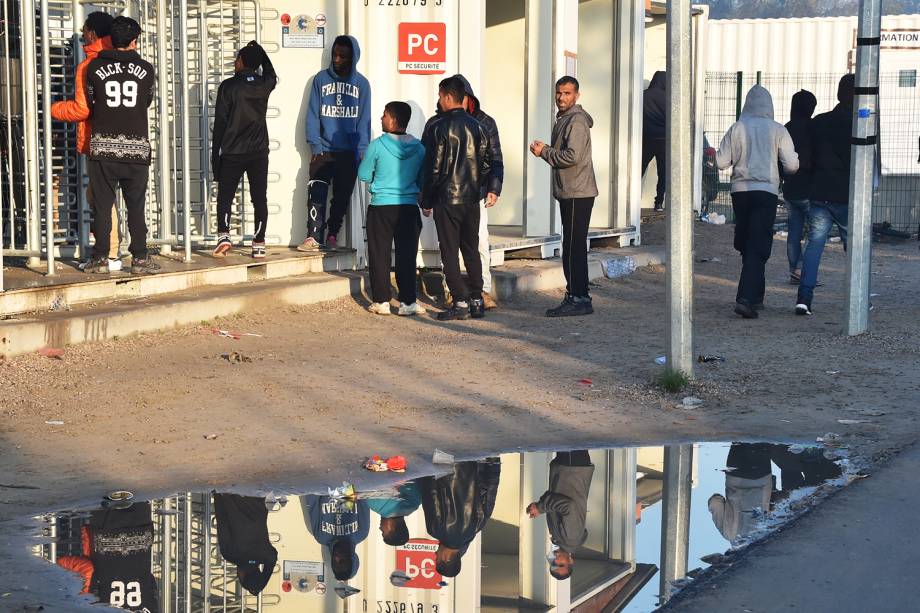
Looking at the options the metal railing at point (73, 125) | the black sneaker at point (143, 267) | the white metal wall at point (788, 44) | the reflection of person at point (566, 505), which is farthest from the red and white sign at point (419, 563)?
the white metal wall at point (788, 44)

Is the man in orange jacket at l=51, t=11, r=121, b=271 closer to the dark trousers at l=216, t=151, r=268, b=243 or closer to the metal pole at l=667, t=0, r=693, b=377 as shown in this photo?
the dark trousers at l=216, t=151, r=268, b=243

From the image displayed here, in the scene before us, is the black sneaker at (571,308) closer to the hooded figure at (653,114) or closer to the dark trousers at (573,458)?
the dark trousers at (573,458)

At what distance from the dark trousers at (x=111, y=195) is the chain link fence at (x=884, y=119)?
42.1 feet

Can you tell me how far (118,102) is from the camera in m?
9.89

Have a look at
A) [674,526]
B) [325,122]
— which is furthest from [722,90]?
[674,526]

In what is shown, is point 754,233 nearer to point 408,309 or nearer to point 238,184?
point 408,309

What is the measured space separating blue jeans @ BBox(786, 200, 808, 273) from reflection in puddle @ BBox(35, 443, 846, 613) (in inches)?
257

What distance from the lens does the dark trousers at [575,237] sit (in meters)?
A: 11.4

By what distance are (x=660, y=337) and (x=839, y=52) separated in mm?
16572

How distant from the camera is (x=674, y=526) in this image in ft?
19.1

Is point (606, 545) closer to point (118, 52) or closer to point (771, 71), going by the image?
point (118, 52)

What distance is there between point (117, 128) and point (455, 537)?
18.1 feet

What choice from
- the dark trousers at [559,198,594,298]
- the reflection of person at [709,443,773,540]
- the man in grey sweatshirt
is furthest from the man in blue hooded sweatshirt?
the reflection of person at [709,443,773,540]

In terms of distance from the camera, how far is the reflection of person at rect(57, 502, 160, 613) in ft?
15.8
